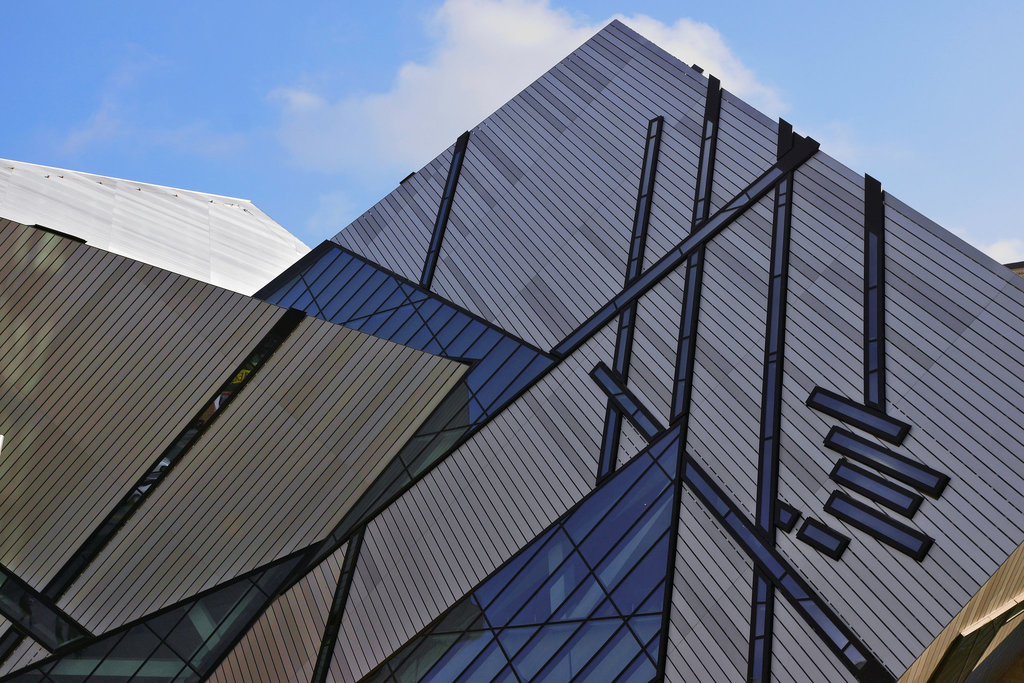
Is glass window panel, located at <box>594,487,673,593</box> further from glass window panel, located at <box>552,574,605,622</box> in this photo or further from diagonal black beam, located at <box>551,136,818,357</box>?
diagonal black beam, located at <box>551,136,818,357</box>

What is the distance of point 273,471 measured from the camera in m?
23.8

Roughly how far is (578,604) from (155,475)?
1279 cm

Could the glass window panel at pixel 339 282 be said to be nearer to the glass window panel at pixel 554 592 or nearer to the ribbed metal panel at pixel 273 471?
the ribbed metal panel at pixel 273 471

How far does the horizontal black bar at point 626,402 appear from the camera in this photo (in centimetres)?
1977

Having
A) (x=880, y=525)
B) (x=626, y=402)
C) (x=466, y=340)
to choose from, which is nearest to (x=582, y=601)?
(x=626, y=402)

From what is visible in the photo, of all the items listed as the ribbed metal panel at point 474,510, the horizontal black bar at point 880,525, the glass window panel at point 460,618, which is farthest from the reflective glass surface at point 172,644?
the horizontal black bar at point 880,525

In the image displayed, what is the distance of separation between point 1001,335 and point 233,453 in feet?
61.8

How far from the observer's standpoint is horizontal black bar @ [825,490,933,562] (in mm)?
14984

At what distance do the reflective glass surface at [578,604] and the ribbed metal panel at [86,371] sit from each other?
993cm

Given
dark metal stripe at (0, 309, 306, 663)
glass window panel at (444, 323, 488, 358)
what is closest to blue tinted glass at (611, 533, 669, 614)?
glass window panel at (444, 323, 488, 358)

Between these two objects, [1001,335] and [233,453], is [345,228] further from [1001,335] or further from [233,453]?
[1001,335]

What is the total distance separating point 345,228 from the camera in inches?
1348

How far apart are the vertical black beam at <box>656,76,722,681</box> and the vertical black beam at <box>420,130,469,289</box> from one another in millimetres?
9517

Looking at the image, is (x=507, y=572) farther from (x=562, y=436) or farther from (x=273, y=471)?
(x=273, y=471)
